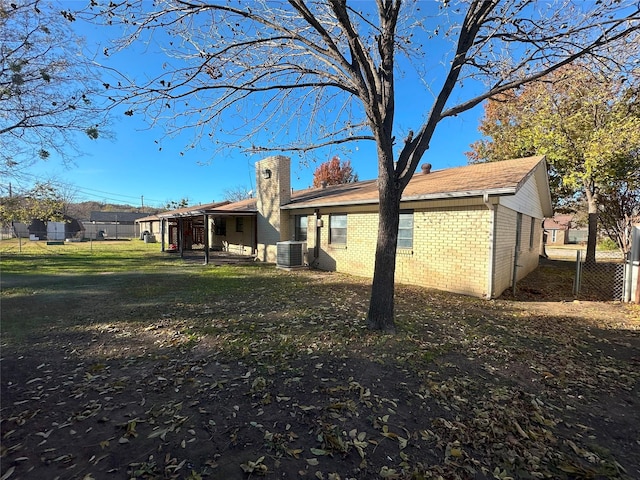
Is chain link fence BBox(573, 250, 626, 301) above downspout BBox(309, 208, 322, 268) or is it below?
below

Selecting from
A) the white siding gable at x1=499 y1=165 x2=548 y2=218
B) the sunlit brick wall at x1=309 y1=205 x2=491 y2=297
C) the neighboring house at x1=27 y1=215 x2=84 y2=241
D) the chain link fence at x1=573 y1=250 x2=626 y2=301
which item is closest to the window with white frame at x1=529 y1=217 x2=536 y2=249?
the white siding gable at x1=499 y1=165 x2=548 y2=218

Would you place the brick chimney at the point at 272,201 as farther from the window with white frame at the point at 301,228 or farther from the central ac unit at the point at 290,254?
the central ac unit at the point at 290,254

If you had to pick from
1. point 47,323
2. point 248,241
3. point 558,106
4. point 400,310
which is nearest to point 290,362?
point 400,310

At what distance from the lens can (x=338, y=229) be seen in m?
11.7

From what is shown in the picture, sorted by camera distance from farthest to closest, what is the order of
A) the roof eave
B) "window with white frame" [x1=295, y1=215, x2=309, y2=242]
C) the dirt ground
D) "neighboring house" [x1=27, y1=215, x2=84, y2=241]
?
"neighboring house" [x1=27, y1=215, x2=84, y2=241], "window with white frame" [x1=295, y1=215, x2=309, y2=242], the roof eave, the dirt ground

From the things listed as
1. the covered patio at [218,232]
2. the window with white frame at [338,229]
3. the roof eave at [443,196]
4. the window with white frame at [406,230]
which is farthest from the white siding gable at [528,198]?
the covered patio at [218,232]

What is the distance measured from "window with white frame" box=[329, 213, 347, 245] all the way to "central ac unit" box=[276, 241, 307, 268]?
53.7 inches

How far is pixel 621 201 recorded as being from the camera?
1582 centimetres

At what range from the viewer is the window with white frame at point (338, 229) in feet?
37.7

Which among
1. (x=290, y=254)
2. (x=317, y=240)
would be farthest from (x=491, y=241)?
(x=290, y=254)

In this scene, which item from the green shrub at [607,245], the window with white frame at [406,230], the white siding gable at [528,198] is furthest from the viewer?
the green shrub at [607,245]

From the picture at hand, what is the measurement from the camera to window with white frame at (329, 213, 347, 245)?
37.7 feet

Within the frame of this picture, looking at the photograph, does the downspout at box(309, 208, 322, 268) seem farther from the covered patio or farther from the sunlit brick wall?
the covered patio

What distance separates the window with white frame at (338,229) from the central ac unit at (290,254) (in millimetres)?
1363
